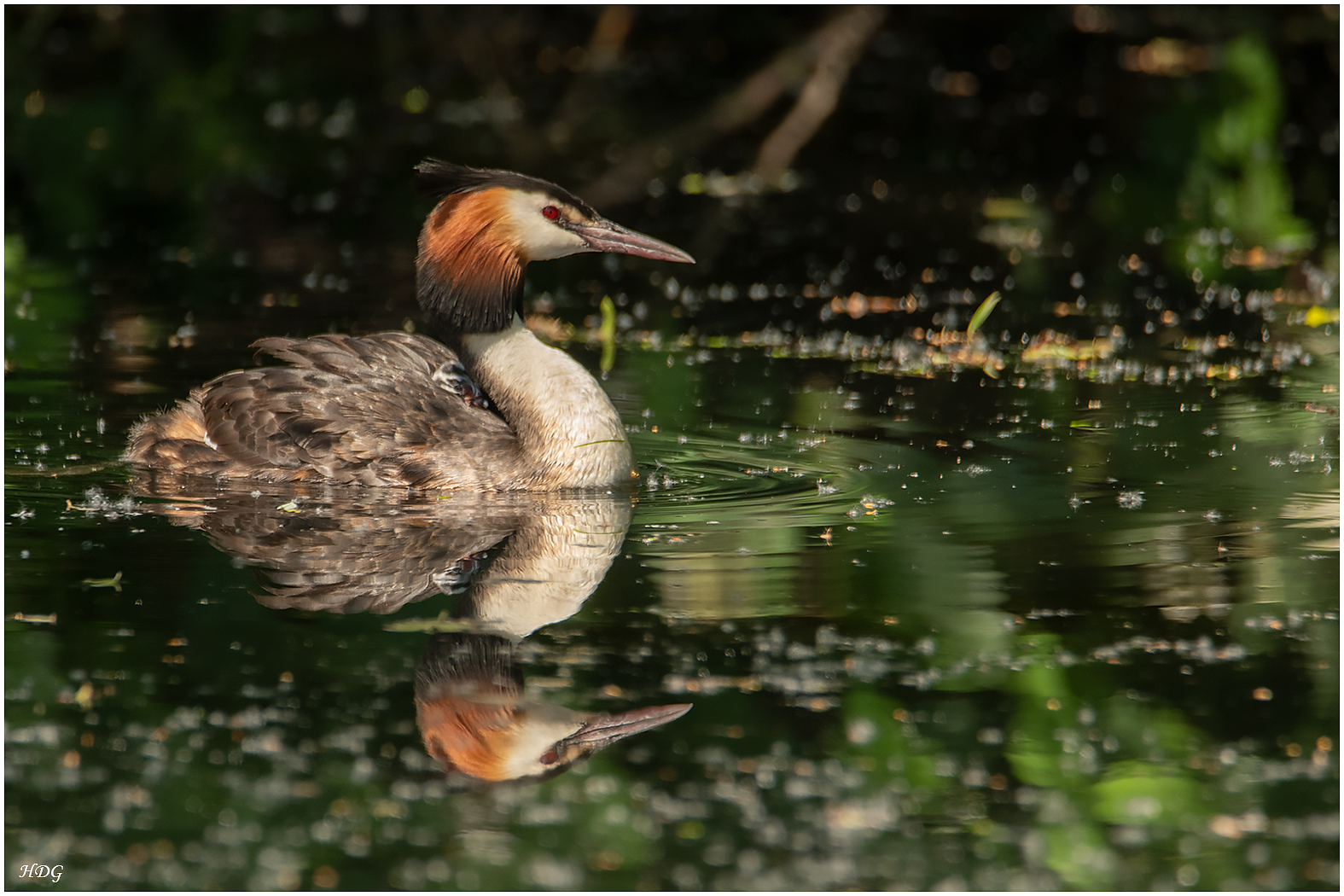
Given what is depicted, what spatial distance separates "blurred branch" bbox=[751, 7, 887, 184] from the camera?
2023cm

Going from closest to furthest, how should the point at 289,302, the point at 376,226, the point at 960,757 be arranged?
1. the point at 960,757
2. the point at 289,302
3. the point at 376,226

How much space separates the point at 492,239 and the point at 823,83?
1291 cm

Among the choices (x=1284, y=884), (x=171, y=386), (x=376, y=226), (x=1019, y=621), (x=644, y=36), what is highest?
(x=644, y=36)

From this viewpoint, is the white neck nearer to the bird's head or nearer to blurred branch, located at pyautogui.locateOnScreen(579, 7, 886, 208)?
the bird's head

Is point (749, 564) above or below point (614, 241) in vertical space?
below

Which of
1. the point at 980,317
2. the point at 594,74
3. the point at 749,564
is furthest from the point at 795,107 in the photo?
the point at 749,564

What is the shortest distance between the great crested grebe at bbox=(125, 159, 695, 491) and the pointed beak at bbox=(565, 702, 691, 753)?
2.88m

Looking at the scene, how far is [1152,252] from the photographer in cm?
1465

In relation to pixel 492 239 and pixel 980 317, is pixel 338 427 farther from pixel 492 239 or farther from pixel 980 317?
pixel 980 317

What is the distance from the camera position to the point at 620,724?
572cm

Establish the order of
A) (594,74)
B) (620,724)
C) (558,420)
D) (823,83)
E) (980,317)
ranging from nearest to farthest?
(620,724), (558,420), (980,317), (823,83), (594,74)

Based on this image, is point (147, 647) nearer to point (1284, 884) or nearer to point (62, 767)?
point (62, 767)

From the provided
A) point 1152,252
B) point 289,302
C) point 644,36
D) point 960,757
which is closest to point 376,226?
point 289,302

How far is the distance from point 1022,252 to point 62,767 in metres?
10.7
